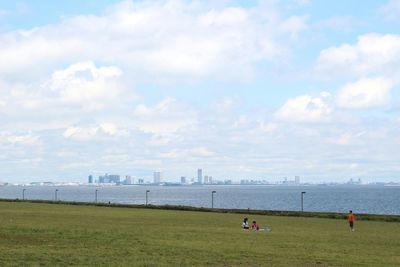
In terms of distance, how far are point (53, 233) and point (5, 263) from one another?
12221 millimetres

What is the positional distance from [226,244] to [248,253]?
407cm

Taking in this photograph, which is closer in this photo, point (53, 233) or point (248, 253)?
point (248, 253)

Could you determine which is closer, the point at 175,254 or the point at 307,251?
the point at 175,254

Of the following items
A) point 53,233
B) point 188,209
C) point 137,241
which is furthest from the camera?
point 188,209

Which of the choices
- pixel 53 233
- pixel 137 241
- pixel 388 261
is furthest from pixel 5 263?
pixel 388 261

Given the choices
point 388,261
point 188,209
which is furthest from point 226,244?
point 188,209

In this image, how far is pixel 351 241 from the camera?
111ft

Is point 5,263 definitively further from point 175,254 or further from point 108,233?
point 108,233

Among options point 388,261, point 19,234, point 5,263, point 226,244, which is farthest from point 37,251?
point 388,261

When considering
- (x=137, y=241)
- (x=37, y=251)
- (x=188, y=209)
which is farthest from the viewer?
(x=188, y=209)

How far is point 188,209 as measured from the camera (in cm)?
8362

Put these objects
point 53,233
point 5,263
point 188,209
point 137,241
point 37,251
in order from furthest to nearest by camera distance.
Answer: point 188,209
point 53,233
point 137,241
point 37,251
point 5,263

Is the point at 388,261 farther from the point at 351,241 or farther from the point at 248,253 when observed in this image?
the point at 351,241

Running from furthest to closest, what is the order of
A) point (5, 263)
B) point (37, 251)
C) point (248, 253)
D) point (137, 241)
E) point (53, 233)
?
point (53, 233) < point (137, 241) < point (248, 253) < point (37, 251) < point (5, 263)
